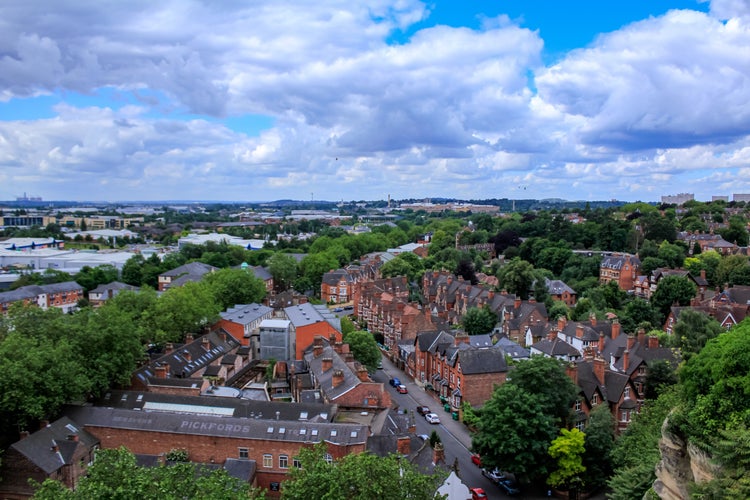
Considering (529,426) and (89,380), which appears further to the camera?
(89,380)

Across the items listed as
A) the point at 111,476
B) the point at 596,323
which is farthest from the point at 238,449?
the point at 596,323

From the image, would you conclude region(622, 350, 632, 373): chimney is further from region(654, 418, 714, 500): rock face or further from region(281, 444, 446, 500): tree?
region(281, 444, 446, 500): tree

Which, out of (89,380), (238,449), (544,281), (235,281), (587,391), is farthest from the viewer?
(544,281)

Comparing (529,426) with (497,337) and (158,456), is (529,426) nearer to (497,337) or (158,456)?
(158,456)

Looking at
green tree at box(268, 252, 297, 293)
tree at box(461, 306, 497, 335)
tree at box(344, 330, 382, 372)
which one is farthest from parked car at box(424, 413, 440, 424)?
green tree at box(268, 252, 297, 293)

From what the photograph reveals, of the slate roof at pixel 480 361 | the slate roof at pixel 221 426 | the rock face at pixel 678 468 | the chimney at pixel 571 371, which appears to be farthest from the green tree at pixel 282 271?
the rock face at pixel 678 468

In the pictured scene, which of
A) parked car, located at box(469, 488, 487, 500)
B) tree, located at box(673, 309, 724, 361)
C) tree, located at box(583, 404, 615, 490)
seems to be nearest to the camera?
parked car, located at box(469, 488, 487, 500)

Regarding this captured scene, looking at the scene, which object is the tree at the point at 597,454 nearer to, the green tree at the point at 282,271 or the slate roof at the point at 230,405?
the slate roof at the point at 230,405
